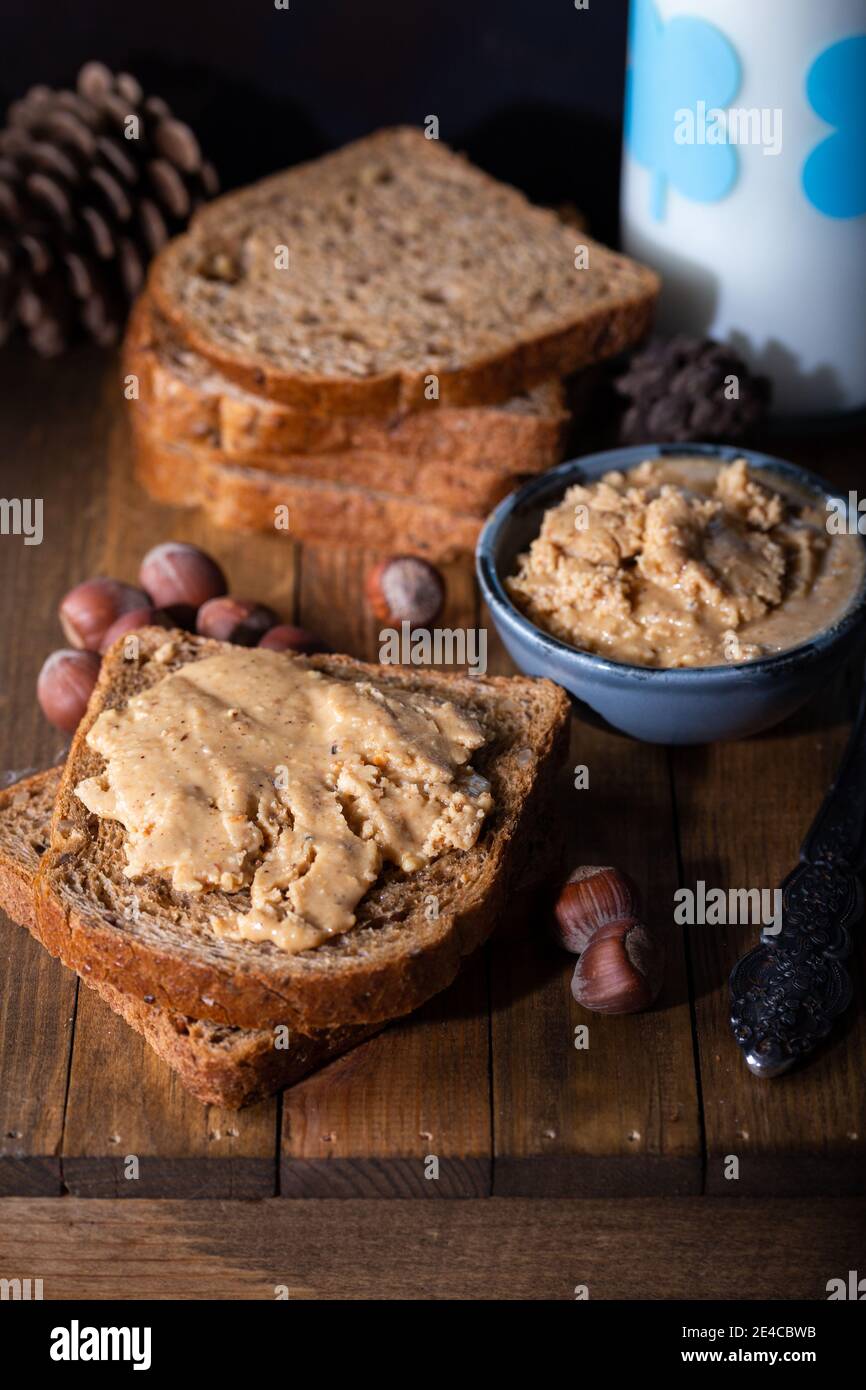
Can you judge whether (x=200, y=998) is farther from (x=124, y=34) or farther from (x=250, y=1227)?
(x=124, y=34)

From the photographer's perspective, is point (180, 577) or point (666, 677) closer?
point (666, 677)

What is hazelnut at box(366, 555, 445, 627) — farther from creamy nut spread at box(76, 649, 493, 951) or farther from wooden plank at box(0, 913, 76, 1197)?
wooden plank at box(0, 913, 76, 1197)

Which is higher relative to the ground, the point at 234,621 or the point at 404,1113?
the point at 234,621

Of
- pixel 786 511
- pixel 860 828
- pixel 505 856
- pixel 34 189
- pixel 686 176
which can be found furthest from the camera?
pixel 34 189

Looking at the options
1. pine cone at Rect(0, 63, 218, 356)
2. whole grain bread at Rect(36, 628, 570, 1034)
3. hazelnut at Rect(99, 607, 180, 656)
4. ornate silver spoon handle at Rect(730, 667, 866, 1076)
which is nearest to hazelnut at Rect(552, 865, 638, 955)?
whole grain bread at Rect(36, 628, 570, 1034)

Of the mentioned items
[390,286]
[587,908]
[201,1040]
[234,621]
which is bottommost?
[201,1040]

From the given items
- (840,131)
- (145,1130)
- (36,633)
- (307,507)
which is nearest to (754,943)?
(145,1130)

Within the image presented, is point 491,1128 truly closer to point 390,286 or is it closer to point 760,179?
point 390,286

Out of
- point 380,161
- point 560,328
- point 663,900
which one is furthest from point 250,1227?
point 380,161
